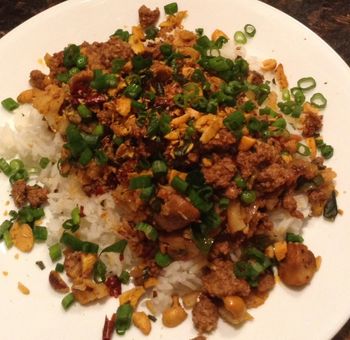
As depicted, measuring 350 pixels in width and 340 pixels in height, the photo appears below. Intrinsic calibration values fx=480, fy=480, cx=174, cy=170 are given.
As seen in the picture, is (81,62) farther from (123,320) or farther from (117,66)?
(123,320)

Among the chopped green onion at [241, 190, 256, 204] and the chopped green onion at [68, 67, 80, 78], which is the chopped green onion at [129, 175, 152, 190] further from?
the chopped green onion at [68, 67, 80, 78]

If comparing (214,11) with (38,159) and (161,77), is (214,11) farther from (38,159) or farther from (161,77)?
(38,159)

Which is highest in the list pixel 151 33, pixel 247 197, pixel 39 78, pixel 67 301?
pixel 151 33

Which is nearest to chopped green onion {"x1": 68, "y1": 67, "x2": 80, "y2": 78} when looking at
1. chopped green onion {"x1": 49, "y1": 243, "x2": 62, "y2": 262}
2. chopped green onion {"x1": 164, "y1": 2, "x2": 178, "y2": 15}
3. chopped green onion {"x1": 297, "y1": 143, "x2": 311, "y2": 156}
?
chopped green onion {"x1": 164, "y1": 2, "x2": 178, "y2": 15}

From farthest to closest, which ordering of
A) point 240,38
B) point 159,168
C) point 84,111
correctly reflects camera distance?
point 240,38, point 84,111, point 159,168

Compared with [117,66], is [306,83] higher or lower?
lower

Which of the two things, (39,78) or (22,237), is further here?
(39,78)

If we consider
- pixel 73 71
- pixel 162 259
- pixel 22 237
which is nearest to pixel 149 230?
pixel 162 259

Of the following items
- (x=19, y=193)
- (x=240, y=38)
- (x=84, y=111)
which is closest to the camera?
(x=84, y=111)
